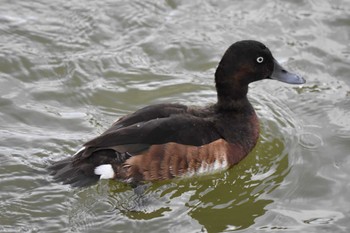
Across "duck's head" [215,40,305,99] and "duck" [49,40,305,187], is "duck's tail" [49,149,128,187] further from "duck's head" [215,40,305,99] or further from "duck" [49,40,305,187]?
"duck's head" [215,40,305,99]

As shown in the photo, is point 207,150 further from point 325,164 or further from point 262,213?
point 325,164

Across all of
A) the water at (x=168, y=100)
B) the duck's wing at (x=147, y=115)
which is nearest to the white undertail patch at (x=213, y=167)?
the water at (x=168, y=100)

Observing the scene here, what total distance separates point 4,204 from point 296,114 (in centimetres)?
340

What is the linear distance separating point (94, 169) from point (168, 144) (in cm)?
72

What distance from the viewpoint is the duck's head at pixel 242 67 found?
6.97 m

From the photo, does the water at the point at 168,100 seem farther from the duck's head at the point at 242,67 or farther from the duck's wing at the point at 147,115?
the duck's head at the point at 242,67

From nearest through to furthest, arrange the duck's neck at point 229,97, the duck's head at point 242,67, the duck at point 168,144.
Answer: the duck at point 168,144
the duck's head at point 242,67
the duck's neck at point 229,97

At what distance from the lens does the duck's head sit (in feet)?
22.9

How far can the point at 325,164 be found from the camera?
716 cm

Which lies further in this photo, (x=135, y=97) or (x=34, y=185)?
(x=135, y=97)

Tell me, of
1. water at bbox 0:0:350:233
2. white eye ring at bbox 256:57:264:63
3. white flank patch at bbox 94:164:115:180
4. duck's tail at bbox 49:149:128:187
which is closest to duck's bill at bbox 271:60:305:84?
white eye ring at bbox 256:57:264:63

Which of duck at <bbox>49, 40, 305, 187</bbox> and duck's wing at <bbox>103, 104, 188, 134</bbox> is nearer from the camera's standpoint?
duck at <bbox>49, 40, 305, 187</bbox>

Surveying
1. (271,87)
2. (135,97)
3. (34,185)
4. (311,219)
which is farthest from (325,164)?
(34,185)

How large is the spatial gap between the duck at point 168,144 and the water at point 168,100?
166 millimetres
